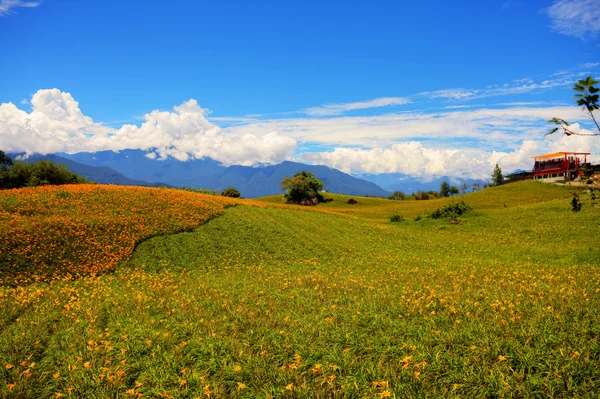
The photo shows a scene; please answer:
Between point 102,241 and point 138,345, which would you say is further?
point 102,241

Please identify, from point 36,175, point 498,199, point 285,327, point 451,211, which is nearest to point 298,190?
point 498,199

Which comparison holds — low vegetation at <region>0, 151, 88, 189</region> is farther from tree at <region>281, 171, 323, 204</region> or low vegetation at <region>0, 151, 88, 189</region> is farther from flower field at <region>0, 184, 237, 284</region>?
tree at <region>281, 171, 323, 204</region>

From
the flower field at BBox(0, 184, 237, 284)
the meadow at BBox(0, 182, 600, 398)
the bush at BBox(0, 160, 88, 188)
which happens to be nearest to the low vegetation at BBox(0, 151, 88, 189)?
the bush at BBox(0, 160, 88, 188)

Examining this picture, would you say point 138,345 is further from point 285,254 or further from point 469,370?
point 285,254

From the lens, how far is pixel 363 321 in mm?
9133

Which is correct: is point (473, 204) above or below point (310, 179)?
below

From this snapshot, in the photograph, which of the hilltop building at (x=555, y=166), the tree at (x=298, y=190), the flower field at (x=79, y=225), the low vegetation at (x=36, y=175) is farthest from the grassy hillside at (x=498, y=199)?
the low vegetation at (x=36, y=175)

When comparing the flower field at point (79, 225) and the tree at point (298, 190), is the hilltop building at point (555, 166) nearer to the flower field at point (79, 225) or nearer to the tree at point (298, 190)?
the tree at point (298, 190)

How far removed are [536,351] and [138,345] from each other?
8.92m

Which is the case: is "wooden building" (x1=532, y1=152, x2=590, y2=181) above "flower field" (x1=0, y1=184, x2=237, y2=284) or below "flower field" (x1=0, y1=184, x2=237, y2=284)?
above

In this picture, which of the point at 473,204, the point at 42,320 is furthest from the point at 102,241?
the point at 473,204

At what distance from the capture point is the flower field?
1838 centimetres

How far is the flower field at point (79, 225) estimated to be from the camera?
723 inches

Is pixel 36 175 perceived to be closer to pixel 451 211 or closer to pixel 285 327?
pixel 285 327
